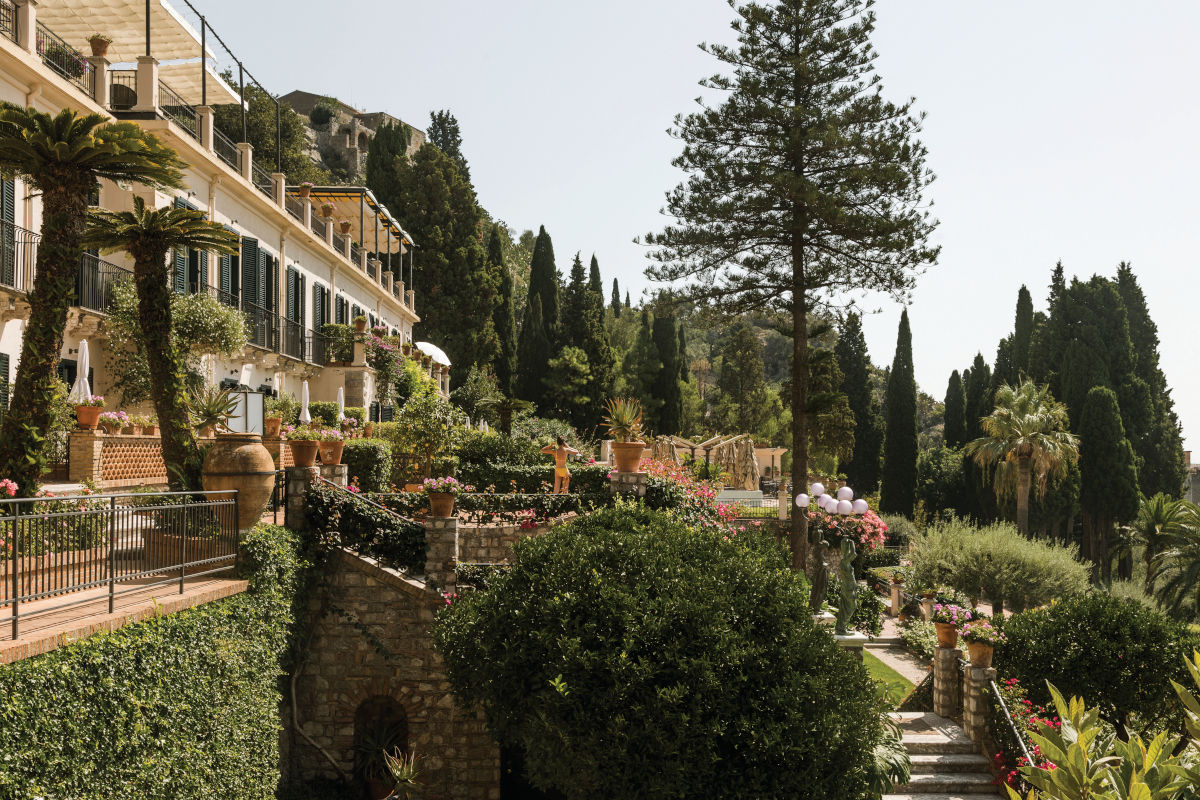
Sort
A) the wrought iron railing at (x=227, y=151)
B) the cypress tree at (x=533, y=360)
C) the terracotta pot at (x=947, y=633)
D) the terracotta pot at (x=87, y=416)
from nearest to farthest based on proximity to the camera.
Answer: the terracotta pot at (x=87, y=416) < the terracotta pot at (x=947, y=633) < the wrought iron railing at (x=227, y=151) < the cypress tree at (x=533, y=360)

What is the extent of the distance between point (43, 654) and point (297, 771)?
6574 mm

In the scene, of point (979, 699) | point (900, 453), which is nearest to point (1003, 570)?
point (979, 699)

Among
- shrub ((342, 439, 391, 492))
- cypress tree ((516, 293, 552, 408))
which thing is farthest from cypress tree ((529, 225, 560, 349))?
shrub ((342, 439, 391, 492))

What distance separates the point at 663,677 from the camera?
9.01 meters

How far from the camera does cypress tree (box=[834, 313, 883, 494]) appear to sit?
4731 cm

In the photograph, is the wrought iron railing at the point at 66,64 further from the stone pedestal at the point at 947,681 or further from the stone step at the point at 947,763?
the stone pedestal at the point at 947,681

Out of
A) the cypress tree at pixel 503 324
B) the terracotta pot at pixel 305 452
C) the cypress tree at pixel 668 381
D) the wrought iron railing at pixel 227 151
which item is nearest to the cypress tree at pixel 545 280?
the cypress tree at pixel 503 324

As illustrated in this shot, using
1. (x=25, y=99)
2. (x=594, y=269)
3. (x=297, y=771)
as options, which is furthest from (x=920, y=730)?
(x=594, y=269)

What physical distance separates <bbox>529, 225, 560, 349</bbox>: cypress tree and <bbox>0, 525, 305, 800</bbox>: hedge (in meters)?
35.8

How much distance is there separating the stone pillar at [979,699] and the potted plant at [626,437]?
21.5ft

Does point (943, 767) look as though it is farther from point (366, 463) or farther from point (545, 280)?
point (545, 280)

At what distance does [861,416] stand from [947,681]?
112 feet

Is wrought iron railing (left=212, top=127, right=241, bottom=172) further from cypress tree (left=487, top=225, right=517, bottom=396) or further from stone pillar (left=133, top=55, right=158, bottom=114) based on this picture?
cypress tree (left=487, top=225, right=517, bottom=396)

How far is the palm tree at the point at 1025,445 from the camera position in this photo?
35.0 m
